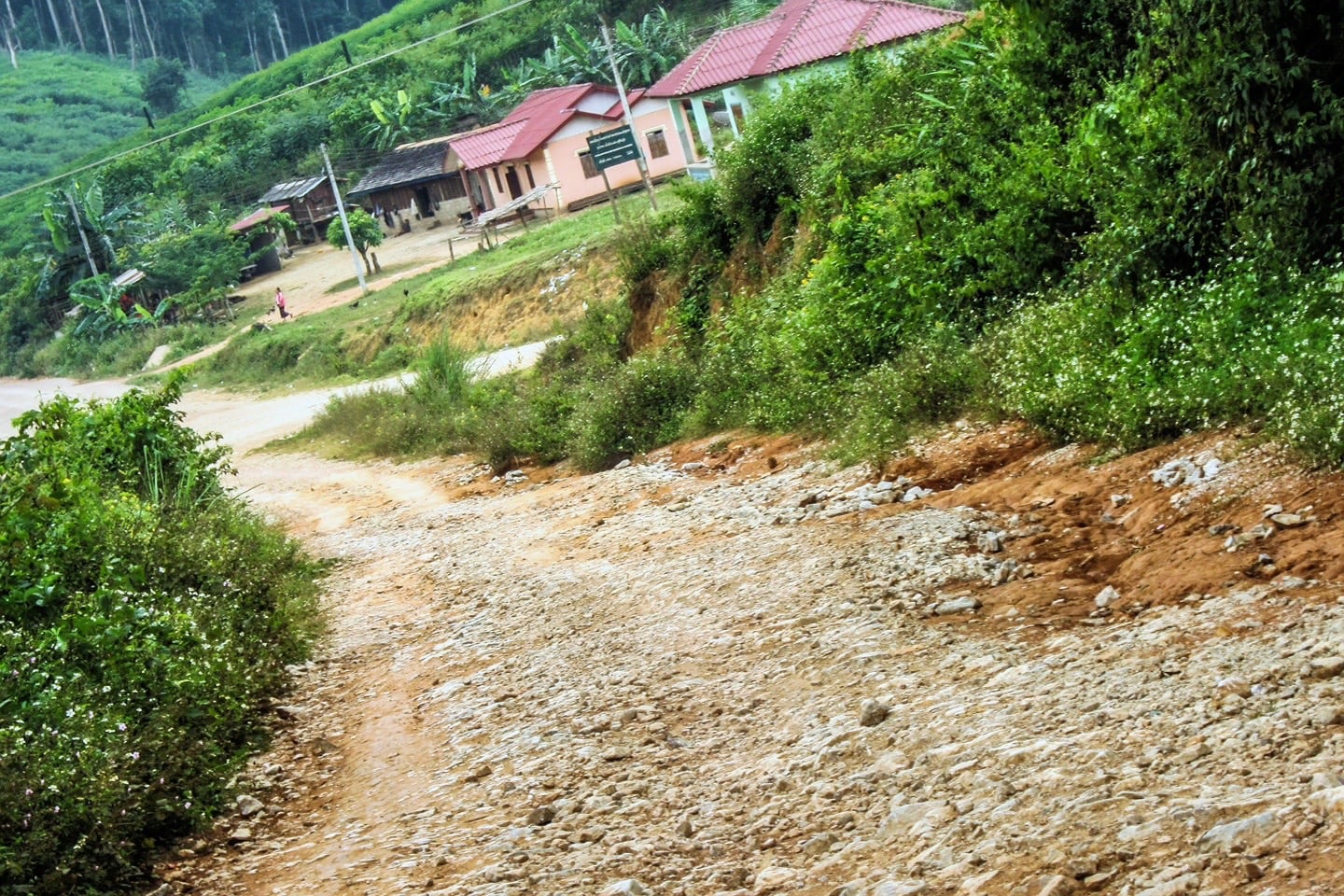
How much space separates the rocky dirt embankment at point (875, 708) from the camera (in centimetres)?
444

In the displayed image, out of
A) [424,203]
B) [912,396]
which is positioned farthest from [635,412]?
[424,203]

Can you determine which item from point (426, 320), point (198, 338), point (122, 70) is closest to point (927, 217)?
point (426, 320)

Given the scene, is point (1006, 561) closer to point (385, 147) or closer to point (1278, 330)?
point (1278, 330)

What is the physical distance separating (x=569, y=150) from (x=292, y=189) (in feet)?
62.5

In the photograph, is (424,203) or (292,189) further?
(292,189)

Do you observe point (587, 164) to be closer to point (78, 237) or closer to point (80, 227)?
point (80, 227)

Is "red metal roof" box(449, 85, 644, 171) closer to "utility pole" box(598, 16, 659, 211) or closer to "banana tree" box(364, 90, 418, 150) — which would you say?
"utility pole" box(598, 16, 659, 211)

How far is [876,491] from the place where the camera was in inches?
391

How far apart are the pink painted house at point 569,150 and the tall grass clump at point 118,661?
40616 millimetres

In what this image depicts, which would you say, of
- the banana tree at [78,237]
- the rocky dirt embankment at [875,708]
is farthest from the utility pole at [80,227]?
the rocky dirt embankment at [875,708]

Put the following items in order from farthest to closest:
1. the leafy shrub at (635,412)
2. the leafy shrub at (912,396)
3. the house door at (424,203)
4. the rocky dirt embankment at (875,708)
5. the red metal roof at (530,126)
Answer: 1. the house door at (424,203)
2. the red metal roof at (530,126)
3. the leafy shrub at (635,412)
4. the leafy shrub at (912,396)
5. the rocky dirt embankment at (875,708)

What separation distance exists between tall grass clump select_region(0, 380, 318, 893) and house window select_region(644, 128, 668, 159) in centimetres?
4058

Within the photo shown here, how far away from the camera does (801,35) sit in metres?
35.8

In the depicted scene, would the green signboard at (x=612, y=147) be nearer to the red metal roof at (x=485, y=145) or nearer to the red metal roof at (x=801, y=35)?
the red metal roof at (x=801, y=35)
